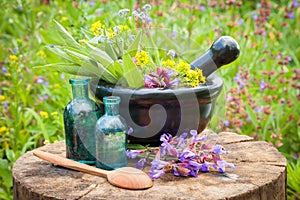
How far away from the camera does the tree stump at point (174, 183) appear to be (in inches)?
67.3

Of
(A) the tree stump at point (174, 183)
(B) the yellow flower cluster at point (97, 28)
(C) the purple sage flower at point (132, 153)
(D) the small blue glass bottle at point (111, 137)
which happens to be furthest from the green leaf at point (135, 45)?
(A) the tree stump at point (174, 183)

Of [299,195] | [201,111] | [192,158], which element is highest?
[201,111]

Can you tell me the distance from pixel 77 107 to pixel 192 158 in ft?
1.48

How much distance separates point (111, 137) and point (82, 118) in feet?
0.53

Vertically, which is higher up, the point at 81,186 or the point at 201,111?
the point at 201,111

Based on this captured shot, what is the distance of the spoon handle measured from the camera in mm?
1870

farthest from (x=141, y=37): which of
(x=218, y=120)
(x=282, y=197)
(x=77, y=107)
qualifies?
(x=282, y=197)

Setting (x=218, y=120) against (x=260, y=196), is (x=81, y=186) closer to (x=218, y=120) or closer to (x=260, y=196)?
(x=260, y=196)

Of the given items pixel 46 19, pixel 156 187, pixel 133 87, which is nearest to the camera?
pixel 156 187

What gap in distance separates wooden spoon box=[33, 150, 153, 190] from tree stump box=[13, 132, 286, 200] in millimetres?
17

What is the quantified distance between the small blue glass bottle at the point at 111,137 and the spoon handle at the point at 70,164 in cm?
4

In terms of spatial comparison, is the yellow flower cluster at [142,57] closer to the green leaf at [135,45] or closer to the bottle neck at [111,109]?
the green leaf at [135,45]

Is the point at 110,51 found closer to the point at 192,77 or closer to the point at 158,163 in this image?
the point at 192,77

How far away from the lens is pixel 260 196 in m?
1.77
